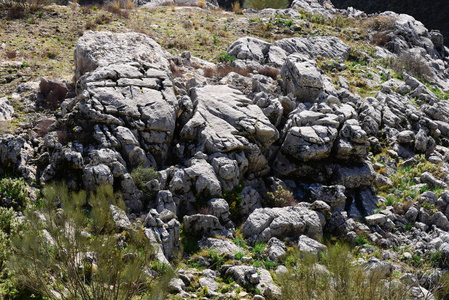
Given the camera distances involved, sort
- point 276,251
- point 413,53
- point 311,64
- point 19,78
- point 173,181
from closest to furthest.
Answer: point 276,251, point 173,181, point 19,78, point 311,64, point 413,53

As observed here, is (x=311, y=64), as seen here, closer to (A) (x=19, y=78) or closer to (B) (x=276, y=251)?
(B) (x=276, y=251)

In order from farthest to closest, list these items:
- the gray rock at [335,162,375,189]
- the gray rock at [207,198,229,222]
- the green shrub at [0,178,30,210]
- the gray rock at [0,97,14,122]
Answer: the gray rock at [335,162,375,189] → the gray rock at [0,97,14,122] → the gray rock at [207,198,229,222] → the green shrub at [0,178,30,210]

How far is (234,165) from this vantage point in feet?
50.3

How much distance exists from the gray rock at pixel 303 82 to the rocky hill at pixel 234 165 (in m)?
0.07

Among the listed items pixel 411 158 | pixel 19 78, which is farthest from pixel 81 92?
pixel 411 158

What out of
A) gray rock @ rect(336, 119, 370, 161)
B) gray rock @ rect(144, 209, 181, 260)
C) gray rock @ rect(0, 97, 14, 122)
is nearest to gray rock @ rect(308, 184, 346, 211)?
gray rock @ rect(336, 119, 370, 161)

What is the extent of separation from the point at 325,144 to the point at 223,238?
6.70 metres

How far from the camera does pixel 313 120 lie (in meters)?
18.3

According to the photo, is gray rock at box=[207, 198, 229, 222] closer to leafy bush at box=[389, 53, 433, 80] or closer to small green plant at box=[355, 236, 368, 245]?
small green plant at box=[355, 236, 368, 245]

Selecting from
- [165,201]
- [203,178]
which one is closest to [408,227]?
[203,178]

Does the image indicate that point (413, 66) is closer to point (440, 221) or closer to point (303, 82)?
point (303, 82)

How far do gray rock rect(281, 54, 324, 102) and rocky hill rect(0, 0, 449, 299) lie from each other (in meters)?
0.07

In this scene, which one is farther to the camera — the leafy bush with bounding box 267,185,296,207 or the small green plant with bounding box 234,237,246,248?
the leafy bush with bounding box 267,185,296,207

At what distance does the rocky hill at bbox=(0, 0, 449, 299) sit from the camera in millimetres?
10789
